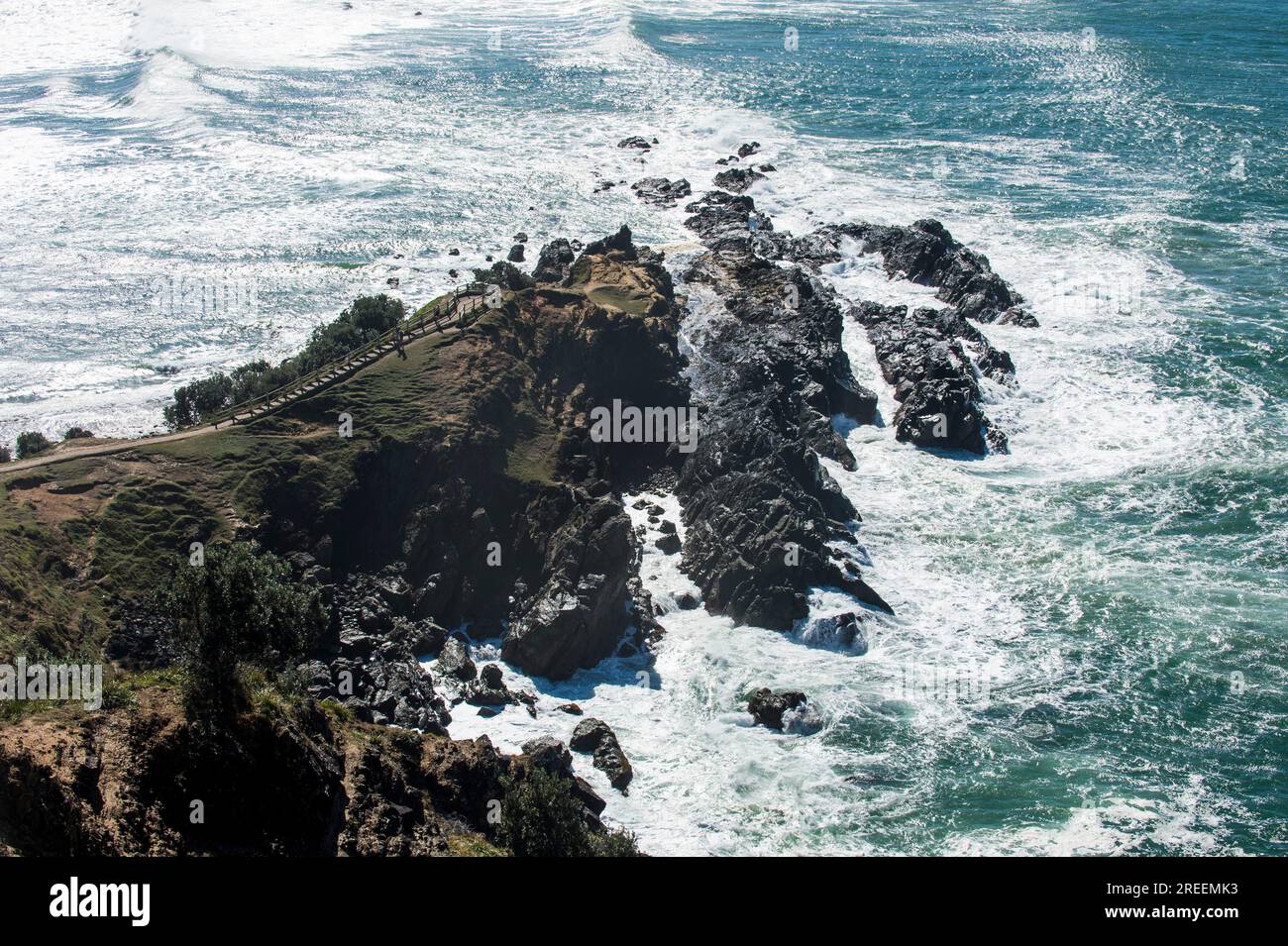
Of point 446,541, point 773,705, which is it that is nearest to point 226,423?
point 446,541

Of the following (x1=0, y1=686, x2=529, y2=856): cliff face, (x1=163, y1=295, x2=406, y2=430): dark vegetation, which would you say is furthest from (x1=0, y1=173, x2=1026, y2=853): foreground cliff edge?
(x1=163, y1=295, x2=406, y2=430): dark vegetation

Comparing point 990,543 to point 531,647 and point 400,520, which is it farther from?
point 400,520

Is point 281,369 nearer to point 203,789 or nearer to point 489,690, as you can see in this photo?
point 489,690

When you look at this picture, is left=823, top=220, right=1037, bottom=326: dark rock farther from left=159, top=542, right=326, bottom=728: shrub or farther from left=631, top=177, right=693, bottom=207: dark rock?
left=159, top=542, right=326, bottom=728: shrub

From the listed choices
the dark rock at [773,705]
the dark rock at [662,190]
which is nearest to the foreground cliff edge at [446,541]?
the dark rock at [773,705]

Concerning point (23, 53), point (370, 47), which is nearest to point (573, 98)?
point (370, 47)

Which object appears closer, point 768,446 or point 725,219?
point 768,446

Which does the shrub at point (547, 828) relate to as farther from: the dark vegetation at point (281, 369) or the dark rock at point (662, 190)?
the dark rock at point (662, 190)
